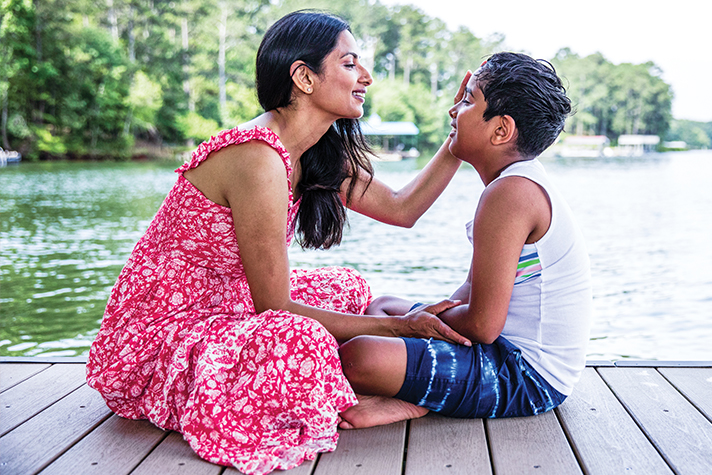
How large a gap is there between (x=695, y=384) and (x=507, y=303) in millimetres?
798

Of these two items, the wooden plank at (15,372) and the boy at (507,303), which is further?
the wooden plank at (15,372)

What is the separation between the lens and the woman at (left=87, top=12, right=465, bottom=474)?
157 cm

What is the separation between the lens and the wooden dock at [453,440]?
1491mm

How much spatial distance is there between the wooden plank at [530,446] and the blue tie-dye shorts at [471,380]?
0.14 ft

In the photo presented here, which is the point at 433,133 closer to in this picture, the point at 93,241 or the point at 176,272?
the point at 93,241

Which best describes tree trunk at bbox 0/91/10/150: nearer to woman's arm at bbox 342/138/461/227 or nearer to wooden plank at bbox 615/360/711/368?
woman's arm at bbox 342/138/461/227

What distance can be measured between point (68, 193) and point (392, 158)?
841 inches

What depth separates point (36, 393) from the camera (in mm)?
1988

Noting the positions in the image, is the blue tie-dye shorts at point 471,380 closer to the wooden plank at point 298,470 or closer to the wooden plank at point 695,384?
the wooden plank at point 298,470

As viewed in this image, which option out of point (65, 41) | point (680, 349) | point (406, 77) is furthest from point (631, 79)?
point (680, 349)

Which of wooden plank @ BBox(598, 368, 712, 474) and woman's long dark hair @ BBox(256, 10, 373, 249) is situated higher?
woman's long dark hair @ BBox(256, 10, 373, 249)

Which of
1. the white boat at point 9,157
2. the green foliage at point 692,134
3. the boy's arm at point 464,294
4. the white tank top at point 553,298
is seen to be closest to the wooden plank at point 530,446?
the white tank top at point 553,298

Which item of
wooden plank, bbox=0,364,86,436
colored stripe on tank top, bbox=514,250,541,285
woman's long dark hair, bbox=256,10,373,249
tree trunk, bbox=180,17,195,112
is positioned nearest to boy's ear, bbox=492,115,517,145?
colored stripe on tank top, bbox=514,250,541,285

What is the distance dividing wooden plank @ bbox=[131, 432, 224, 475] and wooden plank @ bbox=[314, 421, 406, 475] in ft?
0.85
